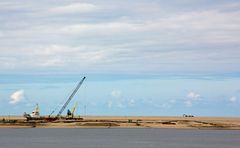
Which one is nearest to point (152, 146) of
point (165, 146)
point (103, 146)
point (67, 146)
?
point (165, 146)

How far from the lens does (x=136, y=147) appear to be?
12019cm

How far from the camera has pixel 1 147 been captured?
11825 centimetres

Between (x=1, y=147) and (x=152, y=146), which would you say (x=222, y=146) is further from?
(x=1, y=147)

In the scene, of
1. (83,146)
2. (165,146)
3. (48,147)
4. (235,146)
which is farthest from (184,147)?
(48,147)

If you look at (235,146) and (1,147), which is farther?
(235,146)

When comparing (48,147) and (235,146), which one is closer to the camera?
(48,147)

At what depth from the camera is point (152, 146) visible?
407 feet

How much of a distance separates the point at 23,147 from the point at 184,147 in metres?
36.2

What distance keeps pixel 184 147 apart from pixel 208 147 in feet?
19.5

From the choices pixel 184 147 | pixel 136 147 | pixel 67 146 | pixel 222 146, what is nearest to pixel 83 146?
pixel 67 146

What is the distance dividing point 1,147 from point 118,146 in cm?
2612

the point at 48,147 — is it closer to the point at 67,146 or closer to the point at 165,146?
the point at 67,146

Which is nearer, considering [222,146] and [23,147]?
[23,147]

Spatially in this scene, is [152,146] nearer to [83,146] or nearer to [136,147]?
[136,147]
